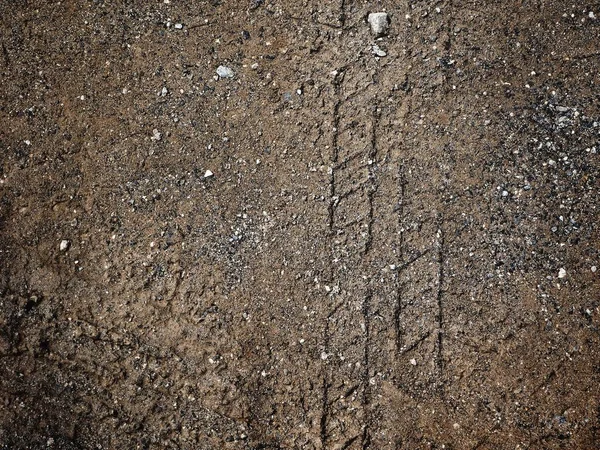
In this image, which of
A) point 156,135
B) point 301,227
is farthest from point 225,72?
point 301,227

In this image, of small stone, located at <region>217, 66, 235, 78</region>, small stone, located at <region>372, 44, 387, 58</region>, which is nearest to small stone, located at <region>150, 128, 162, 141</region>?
small stone, located at <region>217, 66, 235, 78</region>

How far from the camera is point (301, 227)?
2879 mm

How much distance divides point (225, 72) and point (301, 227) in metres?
0.92

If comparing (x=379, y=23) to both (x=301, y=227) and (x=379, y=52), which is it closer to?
(x=379, y=52)

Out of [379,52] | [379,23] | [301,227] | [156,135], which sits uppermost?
[379,23]

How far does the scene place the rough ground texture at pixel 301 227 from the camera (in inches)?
108

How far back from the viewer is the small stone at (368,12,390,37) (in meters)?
2.97

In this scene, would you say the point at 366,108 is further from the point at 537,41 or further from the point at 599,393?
the point at 599,393

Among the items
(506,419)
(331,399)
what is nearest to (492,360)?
(506,419)

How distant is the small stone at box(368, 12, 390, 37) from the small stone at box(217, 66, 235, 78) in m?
0.77

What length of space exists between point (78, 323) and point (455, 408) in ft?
Result: 6.25

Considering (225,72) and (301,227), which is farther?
(225,72)

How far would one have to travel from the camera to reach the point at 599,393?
2.69 metres

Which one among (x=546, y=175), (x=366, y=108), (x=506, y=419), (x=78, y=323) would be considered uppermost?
(x=366, y=108)
